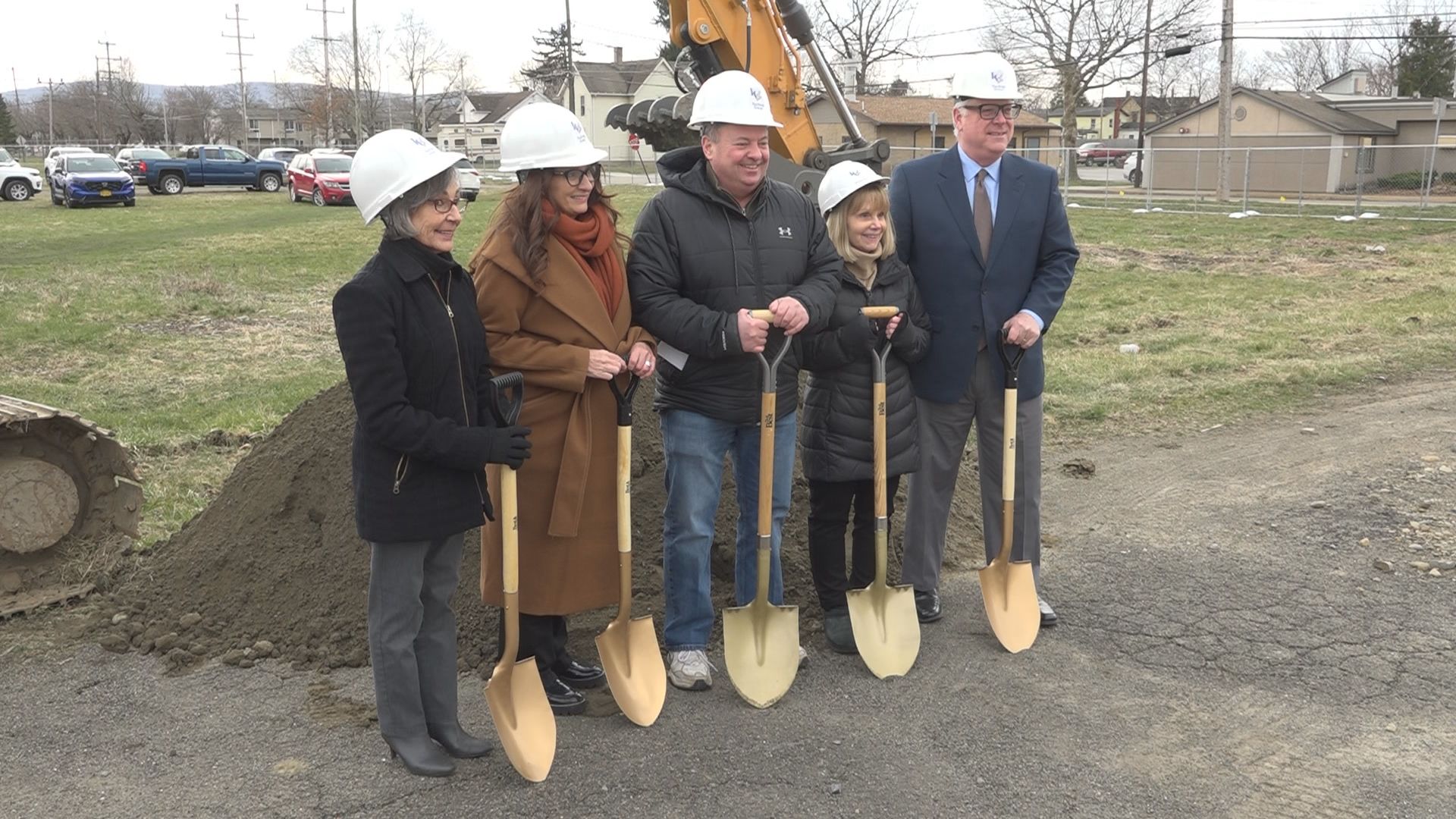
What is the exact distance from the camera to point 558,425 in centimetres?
388

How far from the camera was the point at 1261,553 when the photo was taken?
221 inches

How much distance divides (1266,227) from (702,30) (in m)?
17.7

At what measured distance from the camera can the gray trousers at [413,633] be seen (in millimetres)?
3531

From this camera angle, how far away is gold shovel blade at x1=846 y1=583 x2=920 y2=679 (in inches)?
172

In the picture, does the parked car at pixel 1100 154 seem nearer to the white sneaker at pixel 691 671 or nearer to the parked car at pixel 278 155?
the parked car at pixel 278 155

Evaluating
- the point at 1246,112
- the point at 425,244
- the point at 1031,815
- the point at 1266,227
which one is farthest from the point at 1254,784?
the point at 1246,112

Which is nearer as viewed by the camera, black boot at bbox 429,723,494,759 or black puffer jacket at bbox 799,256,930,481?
black boot at bbox 429,723,494,759

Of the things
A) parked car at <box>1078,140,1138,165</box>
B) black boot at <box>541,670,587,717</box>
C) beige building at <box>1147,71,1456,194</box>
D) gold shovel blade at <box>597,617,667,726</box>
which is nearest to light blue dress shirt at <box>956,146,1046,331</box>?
gold shovel blade at <box>597,617,667,726</box>

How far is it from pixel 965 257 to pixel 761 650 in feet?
5.38

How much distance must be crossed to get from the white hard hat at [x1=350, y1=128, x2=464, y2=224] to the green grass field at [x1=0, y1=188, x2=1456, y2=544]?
3280mm

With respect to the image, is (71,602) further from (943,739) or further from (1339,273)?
(1339,273)

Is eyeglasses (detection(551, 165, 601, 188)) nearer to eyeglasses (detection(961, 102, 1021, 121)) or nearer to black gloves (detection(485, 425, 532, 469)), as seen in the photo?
black gloves (detection(485, 425, 532, 469))

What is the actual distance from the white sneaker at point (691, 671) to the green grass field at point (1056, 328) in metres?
3.03

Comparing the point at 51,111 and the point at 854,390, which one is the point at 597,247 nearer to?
the point at 854,390
